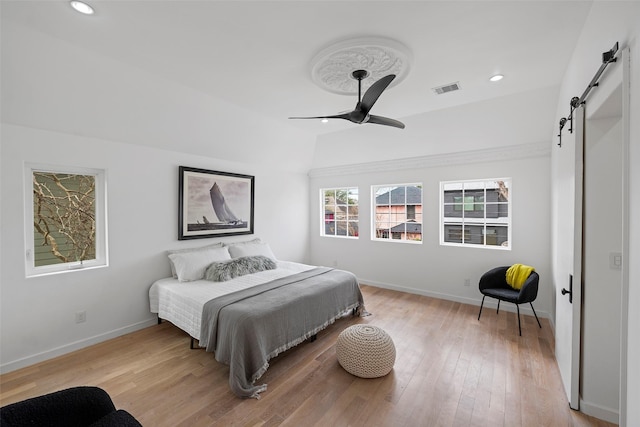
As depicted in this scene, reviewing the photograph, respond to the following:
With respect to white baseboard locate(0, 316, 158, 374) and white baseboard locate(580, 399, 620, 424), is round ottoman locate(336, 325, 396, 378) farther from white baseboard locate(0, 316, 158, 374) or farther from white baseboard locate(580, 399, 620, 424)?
white baseboard locate(0, 316, 158, 374)

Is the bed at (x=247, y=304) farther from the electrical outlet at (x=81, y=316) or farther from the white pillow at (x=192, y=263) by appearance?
the electrical outlet at (x=81, y=316)

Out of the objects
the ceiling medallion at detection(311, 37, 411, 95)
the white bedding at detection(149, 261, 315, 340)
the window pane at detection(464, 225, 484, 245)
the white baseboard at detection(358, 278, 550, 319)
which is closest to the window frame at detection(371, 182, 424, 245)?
the window pane at detection(464, 225, 484, 245)

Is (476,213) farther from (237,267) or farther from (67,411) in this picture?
(67,411)

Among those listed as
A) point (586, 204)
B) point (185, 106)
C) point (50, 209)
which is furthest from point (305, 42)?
point (50, 209)

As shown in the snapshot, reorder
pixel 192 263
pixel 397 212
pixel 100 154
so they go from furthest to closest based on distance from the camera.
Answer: pixel 397 212, pixel 192 263, pixel 100 154

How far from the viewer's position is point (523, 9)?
1814mm

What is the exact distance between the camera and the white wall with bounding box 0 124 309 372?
2.53 m

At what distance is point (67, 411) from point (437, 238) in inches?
179

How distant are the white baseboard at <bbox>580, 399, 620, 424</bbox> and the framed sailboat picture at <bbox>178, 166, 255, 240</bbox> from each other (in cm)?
435

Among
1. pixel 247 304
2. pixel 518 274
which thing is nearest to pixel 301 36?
pixel 247 304

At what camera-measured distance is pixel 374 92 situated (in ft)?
7.23

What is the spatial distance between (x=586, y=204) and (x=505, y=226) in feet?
7.61

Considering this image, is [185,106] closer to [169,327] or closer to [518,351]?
[169,327]

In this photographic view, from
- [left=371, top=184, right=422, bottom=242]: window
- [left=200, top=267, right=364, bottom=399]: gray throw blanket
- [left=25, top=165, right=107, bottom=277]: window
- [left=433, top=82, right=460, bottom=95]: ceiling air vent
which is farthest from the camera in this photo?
[left=371, top=184, right=422, bottom=242]: window
